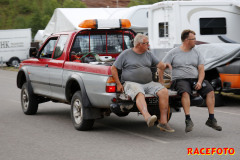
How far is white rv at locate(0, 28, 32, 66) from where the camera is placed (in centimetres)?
3616

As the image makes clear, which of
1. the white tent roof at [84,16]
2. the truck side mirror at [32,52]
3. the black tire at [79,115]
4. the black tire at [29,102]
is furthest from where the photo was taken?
the white tent roof at [84,16]

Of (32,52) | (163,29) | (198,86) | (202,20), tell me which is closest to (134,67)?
(198,86)

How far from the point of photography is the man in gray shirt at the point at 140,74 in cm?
742

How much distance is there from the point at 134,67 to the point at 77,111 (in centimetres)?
145

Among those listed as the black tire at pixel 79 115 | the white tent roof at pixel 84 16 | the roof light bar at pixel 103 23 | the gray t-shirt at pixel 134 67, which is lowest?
the black tire at pixel 79 115

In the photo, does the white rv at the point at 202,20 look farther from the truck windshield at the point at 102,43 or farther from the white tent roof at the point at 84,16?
the truck windshield at the point at 102,43

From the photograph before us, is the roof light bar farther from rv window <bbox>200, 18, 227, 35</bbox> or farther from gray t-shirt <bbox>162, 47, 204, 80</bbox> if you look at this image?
rv window <bbox>200, 18, 227, 35</bbox>

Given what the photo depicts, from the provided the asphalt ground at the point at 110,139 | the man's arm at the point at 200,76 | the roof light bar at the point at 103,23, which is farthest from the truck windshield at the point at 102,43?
the man's arm at the point at 200,76

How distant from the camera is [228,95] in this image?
14.0 metres

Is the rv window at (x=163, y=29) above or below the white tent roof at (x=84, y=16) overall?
below

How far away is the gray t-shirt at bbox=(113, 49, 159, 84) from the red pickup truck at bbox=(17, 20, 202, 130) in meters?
0.29

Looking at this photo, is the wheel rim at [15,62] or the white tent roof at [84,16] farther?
the wheel rim at [15,62]

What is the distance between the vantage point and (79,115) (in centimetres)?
845

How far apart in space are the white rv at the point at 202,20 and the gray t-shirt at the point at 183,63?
31.7 ft
